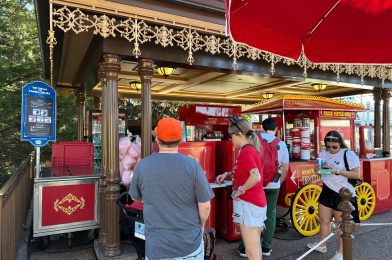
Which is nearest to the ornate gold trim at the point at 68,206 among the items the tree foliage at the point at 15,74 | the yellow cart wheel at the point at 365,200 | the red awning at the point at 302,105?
the red awning at the point at 302,105

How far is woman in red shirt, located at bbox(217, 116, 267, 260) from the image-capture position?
3.15 meters

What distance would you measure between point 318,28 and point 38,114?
3.88 m

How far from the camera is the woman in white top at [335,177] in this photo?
3.83 metres

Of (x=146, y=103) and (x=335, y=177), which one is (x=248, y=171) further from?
(x=146, y=103)

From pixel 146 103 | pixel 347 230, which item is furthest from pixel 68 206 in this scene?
pixel 347 230

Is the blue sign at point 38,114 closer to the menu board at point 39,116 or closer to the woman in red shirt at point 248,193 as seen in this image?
the menu board at point 39,116

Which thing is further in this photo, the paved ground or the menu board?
the menu board

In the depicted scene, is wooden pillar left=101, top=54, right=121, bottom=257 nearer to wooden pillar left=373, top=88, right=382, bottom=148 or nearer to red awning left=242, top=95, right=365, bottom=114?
red awning left=242, top=95, right=365, bottom=114

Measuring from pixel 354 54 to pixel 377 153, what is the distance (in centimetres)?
605

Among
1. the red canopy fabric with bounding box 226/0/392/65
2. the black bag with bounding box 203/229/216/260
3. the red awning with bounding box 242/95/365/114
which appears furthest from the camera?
the red awning with bounding box 242/95/365/114

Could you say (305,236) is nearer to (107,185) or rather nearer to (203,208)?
(107,185)

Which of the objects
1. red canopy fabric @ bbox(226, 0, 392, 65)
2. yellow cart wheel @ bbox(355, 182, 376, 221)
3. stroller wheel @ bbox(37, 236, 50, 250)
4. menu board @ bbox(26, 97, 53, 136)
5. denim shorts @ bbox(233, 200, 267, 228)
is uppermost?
red canopy fabric @ bbox(226, 0, 392, 65)

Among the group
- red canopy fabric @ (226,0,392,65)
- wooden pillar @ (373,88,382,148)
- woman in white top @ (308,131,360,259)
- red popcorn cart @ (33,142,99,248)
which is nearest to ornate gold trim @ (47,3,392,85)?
red canopy fabric @ (226,0,392,65)

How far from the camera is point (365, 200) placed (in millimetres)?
5812
